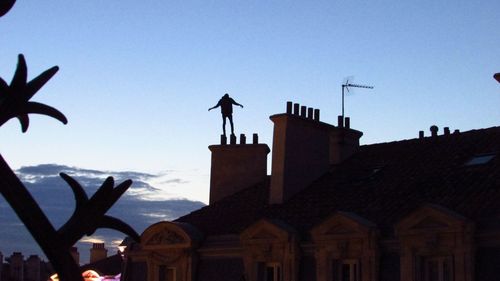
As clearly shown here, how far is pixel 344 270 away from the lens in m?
23.4

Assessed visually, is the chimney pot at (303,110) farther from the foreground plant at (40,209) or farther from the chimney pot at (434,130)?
the foreground plant at (40,209)

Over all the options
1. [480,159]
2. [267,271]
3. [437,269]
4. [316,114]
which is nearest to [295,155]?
[316,114]

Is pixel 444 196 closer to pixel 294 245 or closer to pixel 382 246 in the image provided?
pixel 382 246

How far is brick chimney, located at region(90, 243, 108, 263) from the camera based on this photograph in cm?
5069

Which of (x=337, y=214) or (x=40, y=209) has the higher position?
(x=337, y=214)

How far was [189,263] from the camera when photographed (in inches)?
1038

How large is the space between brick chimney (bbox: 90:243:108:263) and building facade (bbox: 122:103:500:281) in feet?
67.0

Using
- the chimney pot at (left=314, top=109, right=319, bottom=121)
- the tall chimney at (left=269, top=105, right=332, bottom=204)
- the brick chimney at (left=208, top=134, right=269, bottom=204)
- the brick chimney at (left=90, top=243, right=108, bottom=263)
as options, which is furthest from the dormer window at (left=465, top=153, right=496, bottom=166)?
the brick chimney at (left=90, top=243, right=108, bottom=263)

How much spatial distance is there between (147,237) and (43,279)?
80.0ft

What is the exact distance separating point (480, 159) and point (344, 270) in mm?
4339

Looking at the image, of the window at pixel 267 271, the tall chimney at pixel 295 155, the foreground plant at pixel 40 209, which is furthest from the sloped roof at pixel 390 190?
the foreground plant at pixel 40 209

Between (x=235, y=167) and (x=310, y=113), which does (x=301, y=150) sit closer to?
(x=310, y=113)

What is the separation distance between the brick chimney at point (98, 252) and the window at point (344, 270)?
28.8m

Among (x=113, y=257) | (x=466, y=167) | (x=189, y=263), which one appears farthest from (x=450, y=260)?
(x=113, y=257)
